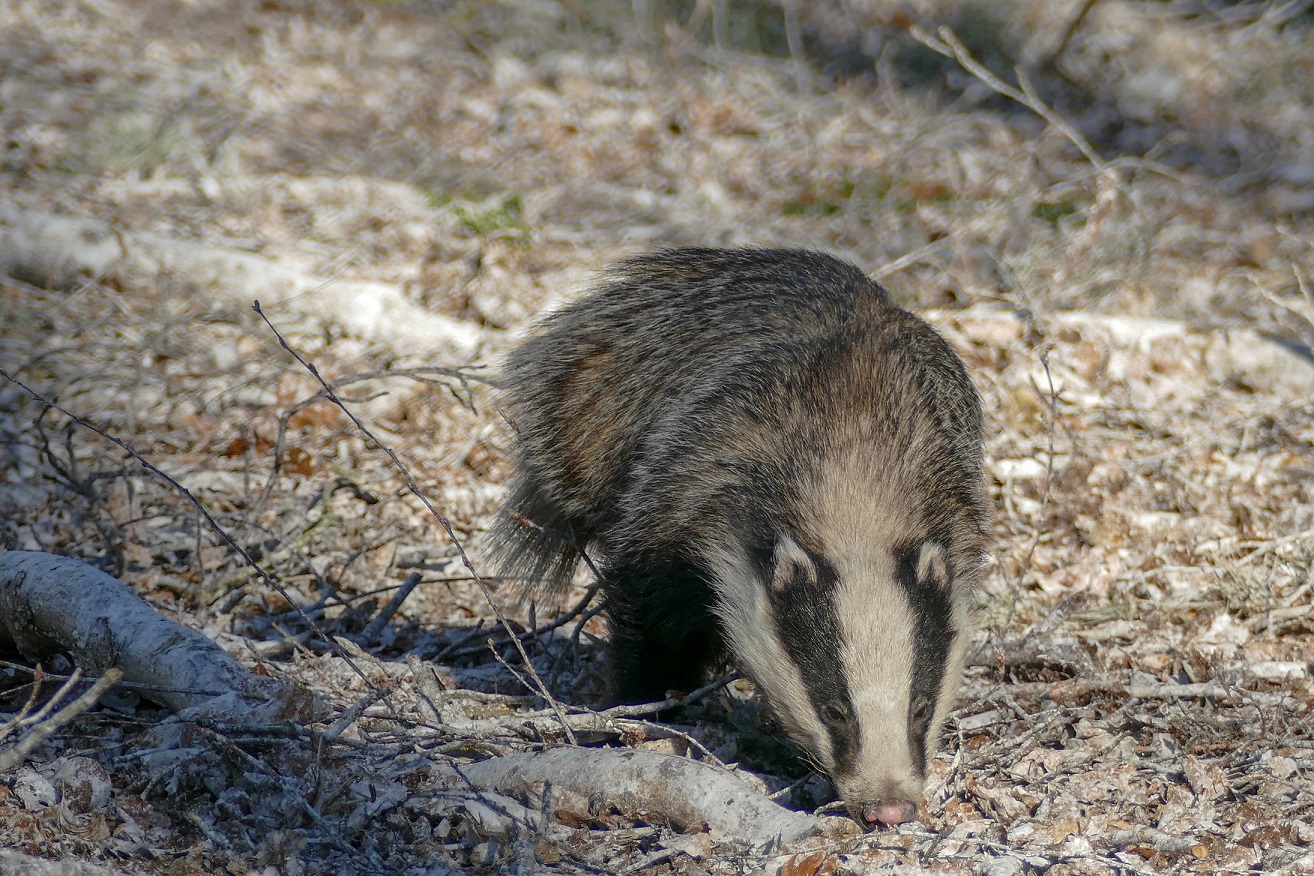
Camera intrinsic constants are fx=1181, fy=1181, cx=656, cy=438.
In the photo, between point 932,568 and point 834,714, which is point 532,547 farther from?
point 932,568

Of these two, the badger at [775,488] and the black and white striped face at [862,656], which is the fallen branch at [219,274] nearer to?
the badger at [775,488]

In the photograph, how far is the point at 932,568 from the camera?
12.9 feet

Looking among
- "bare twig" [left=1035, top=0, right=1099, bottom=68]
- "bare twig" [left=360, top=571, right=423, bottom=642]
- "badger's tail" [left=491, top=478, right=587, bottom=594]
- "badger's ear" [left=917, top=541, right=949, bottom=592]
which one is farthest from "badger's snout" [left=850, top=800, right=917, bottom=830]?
"bare twig" [left=1035, top=0, right=1099, bottom=68]

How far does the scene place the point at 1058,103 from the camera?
12.0 m

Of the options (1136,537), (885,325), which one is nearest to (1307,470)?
(1136,537)

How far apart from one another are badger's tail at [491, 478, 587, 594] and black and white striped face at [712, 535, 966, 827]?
170 centimetres

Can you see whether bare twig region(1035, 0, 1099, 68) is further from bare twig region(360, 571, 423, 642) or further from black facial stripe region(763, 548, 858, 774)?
black facial stripe region(763, 548, 858, 774)

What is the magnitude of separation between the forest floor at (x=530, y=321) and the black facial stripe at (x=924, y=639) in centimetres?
33

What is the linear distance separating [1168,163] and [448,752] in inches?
364

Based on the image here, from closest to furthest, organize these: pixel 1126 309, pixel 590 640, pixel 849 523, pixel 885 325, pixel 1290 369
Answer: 1. pixel 849 523
2. pixel 885 325
3. pixel 590 640
4. pixel 1290 369
5. pixel 1126 309

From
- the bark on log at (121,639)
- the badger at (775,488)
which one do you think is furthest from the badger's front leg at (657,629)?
the bark on log at (121,639)

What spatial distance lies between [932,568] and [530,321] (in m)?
4.58

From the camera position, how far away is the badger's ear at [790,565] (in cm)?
391

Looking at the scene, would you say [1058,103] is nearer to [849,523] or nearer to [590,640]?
[590,640]
